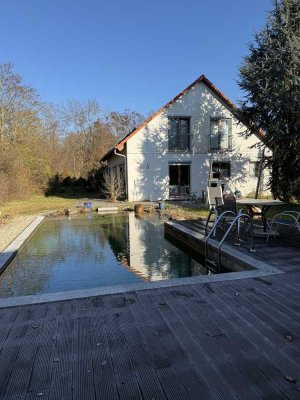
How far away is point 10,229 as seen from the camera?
960cm

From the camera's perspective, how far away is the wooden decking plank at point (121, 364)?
198 centimetres

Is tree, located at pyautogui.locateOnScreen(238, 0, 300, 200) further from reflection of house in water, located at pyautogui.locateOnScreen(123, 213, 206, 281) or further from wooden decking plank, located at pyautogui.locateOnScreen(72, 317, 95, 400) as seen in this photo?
wooden decking plank, located at pyautogui.locateOnScreen(72, 317, 95, 400)

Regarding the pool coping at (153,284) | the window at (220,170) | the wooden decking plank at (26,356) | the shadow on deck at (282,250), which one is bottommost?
the wooden decking plank at (26,356)

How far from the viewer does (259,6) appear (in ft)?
47.4

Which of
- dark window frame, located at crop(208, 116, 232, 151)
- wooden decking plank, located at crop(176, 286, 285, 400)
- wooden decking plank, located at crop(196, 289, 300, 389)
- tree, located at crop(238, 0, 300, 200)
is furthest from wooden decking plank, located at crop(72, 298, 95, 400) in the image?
dark window frame, located at crop(208, 116, 232, 151)

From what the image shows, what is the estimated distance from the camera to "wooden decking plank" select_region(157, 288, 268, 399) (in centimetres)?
198

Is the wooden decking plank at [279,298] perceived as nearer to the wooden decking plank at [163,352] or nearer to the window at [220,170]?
the wooden decking plank at [163,352]

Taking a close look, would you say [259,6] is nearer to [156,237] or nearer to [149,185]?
[149,185]

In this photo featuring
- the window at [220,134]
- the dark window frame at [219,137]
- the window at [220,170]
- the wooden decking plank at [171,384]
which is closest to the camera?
the wooden decking plank at [171,384]

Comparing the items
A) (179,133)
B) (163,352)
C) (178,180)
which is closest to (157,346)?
(163,352)

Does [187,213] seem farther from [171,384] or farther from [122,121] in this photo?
[122,121]

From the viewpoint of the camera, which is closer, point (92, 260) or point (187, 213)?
point (92, 260)

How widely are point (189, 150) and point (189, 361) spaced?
18.1 m

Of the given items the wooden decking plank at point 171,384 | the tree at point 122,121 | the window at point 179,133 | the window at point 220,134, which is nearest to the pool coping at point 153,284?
the wooden decking plank at point 171,384
